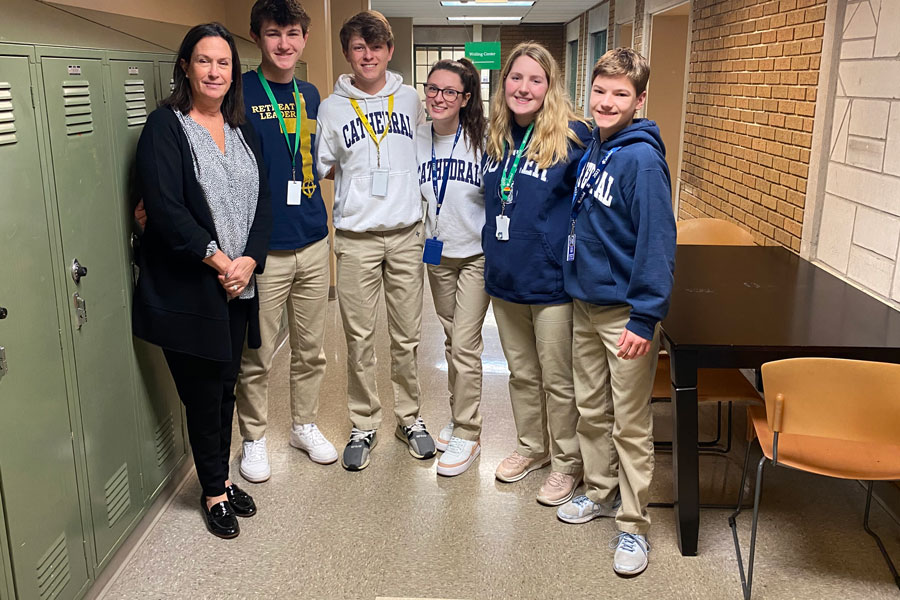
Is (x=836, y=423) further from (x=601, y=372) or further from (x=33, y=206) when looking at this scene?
(x=33, y=206)

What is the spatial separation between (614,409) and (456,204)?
98cm

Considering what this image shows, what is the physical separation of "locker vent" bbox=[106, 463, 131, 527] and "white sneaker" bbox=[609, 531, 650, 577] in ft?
5.39

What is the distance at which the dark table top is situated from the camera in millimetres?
2486

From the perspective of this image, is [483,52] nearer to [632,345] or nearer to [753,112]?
[753,112]

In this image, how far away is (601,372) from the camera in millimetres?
2676

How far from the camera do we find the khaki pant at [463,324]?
3045 millimetres

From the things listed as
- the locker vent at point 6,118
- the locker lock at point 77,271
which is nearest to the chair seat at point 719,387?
the locker lock at point 77,271

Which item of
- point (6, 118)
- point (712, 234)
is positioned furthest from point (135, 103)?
point (712, 234)

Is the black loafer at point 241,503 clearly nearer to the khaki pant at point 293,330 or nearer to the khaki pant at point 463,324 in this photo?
the khaki pant at point 293,330

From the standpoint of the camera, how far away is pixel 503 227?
108 inches

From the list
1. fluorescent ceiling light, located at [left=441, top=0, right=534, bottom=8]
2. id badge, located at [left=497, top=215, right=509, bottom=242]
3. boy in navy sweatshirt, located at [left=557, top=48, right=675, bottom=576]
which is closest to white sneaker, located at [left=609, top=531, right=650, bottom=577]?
boy in navy sweatshirt, located at [left=557, top=48, right=675, bottom=576]

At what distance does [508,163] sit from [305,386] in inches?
52.9

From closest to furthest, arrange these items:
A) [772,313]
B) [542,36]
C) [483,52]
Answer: [772,313], [483,52], [542,36]

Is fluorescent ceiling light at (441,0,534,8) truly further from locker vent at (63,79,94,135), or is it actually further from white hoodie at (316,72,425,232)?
locker vent at (63,79,94,135)
